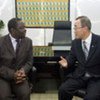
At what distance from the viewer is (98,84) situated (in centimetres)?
356

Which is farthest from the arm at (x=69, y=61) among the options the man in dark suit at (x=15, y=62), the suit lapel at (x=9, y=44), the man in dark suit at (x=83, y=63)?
the suit lapel at (x=9, y=44)

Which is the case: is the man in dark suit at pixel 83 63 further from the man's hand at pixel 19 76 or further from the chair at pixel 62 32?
the chair at pixel 62 32

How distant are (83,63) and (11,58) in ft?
2.97

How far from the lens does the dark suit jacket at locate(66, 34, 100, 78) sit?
3.67m

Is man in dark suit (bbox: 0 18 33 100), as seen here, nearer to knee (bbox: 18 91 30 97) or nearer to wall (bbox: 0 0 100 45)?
knee (bbox: 18 91 30 97)

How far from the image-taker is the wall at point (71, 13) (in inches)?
229

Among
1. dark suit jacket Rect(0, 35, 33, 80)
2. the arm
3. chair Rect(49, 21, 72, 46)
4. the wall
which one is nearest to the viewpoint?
dark suit jacket Rect(0, 35, 33, 80)

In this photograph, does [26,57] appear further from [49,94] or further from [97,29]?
[97,29]

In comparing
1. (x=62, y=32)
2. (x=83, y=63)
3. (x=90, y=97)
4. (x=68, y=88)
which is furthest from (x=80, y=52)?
(x=62, y=32)

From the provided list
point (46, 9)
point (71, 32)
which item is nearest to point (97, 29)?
point (71, 32)

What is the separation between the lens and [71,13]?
589 centimetres

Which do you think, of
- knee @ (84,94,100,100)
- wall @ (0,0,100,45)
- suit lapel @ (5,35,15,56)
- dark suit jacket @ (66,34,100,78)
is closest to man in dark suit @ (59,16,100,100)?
dark suit jacket @ (66,34,100,78)

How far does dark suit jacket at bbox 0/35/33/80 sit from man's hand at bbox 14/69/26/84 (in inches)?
2.0

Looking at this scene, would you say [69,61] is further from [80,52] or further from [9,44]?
[9,44]
